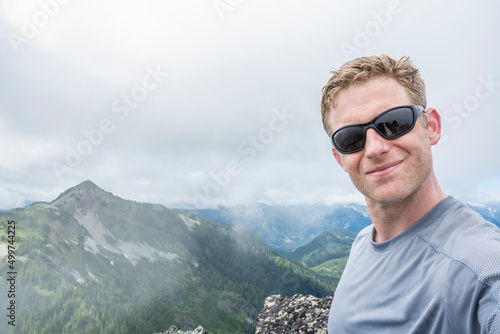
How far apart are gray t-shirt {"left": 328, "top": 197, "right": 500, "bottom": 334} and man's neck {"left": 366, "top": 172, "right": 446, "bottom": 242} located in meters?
0.12

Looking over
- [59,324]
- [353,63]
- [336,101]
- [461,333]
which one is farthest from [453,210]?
[59,324]

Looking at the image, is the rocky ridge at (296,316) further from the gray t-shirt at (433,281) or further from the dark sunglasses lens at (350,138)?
the dark sunglasses lens at (350,138)

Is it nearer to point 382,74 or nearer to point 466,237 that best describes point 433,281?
point 466,237

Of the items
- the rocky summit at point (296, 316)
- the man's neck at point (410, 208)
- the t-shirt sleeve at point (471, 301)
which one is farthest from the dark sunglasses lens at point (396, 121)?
the rocky summit at point (296, 316)

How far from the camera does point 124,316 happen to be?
165 metres

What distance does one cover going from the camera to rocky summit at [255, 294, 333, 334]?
864cm

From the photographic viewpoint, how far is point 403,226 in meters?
3.46

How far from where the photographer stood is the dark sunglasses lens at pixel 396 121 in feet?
11.7

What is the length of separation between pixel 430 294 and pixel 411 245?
2.31 feet

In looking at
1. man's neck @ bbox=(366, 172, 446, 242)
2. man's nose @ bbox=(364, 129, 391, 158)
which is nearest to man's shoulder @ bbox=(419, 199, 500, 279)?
man's neck @ bbox=(366, 172, 446, 242)

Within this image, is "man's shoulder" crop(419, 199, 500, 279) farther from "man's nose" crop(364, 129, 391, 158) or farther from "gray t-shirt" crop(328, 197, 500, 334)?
"man's nose" crop(364, 129, 391, 158)

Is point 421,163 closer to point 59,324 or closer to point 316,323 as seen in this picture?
point 316,323

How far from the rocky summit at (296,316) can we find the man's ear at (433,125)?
7.20 meters

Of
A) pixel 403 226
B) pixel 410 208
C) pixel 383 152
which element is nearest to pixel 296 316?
pixel 403 226
